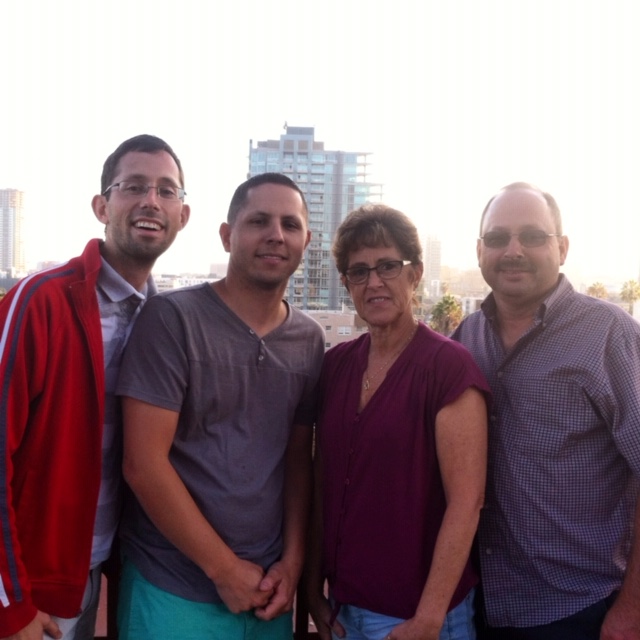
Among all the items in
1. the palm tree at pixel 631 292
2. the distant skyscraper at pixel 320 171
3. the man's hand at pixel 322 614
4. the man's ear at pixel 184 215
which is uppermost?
the distant skyscraper at pixel 320 171

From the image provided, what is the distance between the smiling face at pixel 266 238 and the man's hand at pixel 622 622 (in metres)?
1.55

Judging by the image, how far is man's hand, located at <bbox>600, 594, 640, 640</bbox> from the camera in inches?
78.7

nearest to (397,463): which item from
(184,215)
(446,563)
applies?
(446,563)

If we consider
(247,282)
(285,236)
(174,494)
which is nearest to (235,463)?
(174,494)

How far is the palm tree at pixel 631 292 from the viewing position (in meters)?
44.1

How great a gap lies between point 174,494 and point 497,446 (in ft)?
3.64

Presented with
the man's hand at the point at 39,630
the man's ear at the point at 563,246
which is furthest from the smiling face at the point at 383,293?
the man's hand at the point at 39,630

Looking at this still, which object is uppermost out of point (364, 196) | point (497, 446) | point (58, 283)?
point (364, 196)

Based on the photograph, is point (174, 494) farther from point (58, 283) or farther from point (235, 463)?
point (58, 283)

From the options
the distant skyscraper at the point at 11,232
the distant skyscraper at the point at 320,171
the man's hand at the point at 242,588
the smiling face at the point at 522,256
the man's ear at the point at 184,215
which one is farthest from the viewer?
the distant skyscraper at the point at 320,171

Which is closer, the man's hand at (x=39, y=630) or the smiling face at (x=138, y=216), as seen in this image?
the man's hand at (x=39, y=630)

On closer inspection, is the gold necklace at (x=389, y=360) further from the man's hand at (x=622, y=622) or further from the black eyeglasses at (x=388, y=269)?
the man's hand at (x=622, y=622)

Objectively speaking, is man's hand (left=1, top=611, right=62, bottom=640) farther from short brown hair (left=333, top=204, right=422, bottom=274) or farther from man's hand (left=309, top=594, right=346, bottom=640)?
short brown hair (left=333, top=204, right=422, bottom=274)

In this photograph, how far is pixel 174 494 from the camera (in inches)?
79.8
